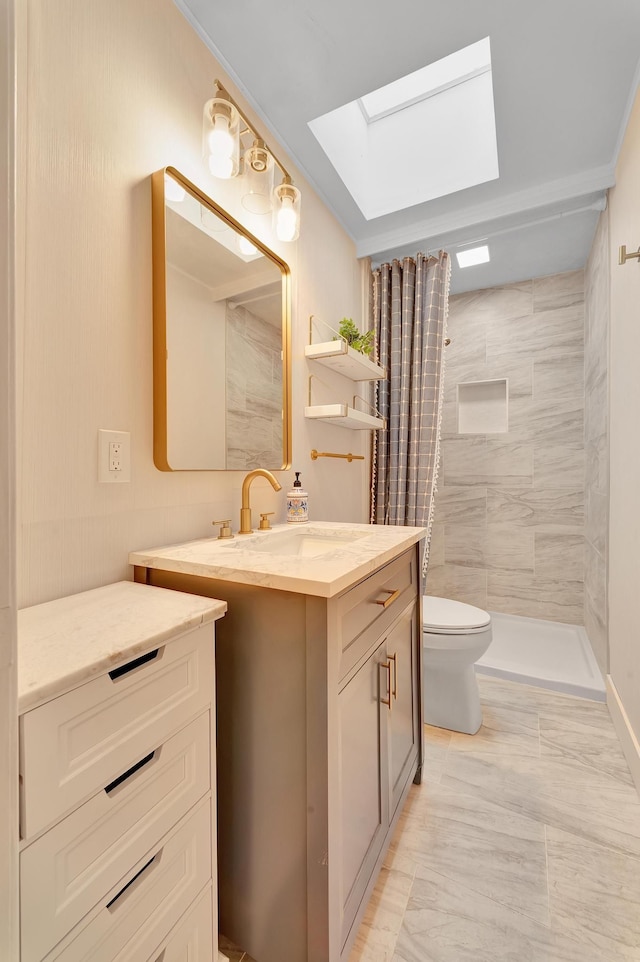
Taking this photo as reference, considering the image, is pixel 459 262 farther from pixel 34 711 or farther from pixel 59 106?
pixel 34 711

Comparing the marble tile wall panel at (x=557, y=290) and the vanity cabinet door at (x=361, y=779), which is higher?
the marble tile wall panel at (x=557, y=290)

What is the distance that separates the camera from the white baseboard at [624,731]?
4.77ft

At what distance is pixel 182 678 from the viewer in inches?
29.3

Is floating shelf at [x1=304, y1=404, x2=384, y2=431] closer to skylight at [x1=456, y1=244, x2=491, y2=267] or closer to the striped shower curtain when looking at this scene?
the striped shower curtain

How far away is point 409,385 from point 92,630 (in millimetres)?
2016

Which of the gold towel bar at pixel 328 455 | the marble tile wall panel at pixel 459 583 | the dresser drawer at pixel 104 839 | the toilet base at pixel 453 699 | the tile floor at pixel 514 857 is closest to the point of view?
the dresser drawer at pixel 104 839

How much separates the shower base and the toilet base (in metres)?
0.52

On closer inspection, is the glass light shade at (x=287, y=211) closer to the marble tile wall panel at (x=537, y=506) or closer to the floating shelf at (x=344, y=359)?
the floating shelf at (x=344, y=359)

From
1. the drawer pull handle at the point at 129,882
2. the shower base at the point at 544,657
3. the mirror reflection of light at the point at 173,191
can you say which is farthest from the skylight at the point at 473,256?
the drawer pull handle at the point at 129,882

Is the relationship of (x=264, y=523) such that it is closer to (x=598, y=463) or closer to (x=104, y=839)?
(x=104, y=839)

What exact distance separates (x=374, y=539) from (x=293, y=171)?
5.44 feet

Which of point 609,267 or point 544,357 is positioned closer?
point 609,267

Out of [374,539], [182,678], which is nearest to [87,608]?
[182,678]

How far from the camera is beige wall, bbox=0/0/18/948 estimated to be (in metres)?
0.39
